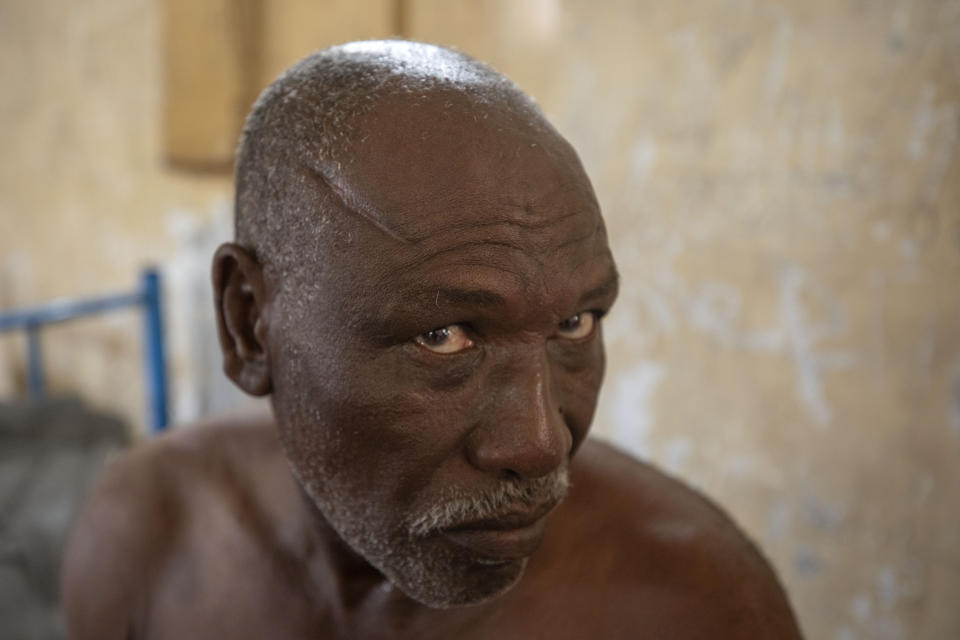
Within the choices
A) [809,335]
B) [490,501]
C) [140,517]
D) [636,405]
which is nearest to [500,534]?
[490,501]

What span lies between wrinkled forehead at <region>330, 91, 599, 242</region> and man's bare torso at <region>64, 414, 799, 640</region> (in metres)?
0.39

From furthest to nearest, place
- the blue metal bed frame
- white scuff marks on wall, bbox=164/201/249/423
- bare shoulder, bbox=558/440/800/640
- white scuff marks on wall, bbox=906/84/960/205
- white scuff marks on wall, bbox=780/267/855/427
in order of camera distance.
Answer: white scuff marks on wall, bbox=164/201/249/423, the blue metal bed frame, white scuff marks on wall, bbox=780/267/855/427, white scuff marks on wall, bbox=906/84/960/205, bare shoulder, bbox=558/440/800/640

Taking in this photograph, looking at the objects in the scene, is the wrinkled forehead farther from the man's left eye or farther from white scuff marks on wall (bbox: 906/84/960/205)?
white scuff marks on wall (bbox: 906/84/960/205)

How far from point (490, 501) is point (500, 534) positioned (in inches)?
1.9

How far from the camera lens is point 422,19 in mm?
2348

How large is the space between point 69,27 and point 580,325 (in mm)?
3404

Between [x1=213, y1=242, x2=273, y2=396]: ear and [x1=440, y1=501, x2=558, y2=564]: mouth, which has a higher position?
[x1=213, y1=242, x2=273, y2=396]: ear

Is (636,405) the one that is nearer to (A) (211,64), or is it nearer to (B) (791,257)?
(B) (791,257)

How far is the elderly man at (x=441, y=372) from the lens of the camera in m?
0.77

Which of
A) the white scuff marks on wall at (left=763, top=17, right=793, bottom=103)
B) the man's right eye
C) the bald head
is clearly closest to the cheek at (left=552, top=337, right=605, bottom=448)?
the man's right eye

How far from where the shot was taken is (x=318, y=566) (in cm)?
108

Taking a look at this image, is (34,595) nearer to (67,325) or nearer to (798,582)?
(67,325)

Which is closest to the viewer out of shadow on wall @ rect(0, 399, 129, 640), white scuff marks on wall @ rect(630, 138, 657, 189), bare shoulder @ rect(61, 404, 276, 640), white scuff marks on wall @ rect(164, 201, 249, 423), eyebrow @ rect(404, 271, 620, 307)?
eyebrow @ rect(404, 271, 620, 307)

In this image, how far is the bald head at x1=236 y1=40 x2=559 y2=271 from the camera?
0.81 metres
